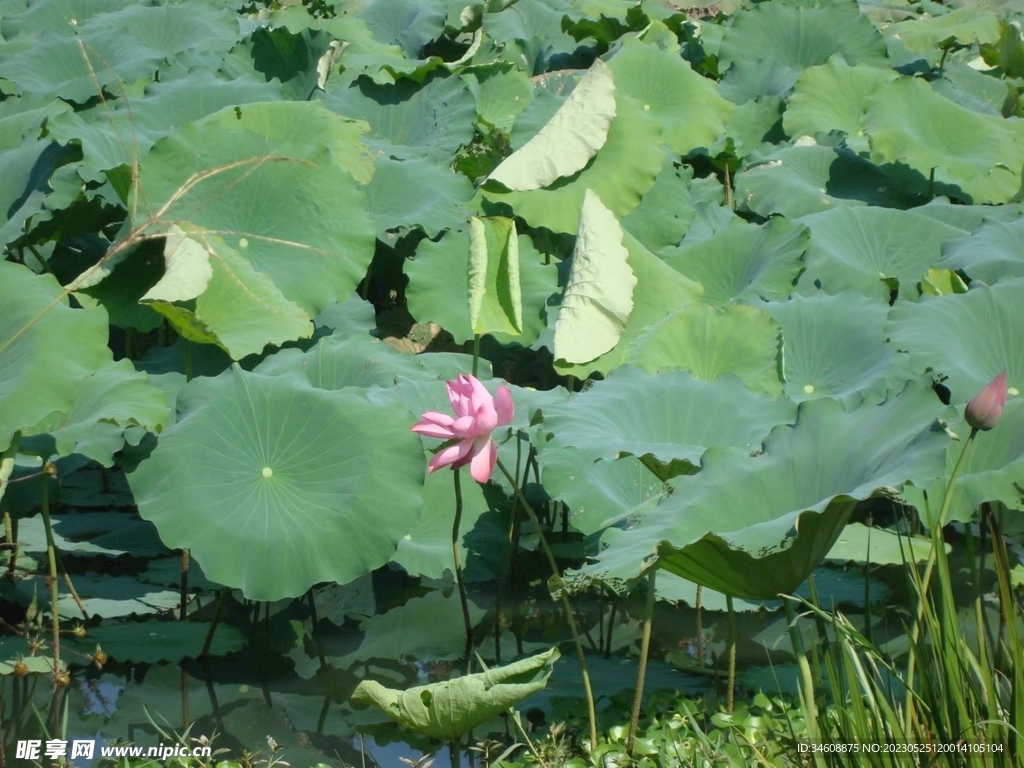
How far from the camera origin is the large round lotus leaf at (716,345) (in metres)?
2.97

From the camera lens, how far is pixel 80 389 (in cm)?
275

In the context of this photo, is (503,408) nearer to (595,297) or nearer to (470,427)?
(470,427)

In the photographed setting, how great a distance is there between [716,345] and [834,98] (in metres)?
2.35

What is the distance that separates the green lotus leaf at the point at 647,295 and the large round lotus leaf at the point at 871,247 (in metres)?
0.54

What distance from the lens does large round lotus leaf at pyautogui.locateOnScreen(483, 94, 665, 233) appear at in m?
3.73

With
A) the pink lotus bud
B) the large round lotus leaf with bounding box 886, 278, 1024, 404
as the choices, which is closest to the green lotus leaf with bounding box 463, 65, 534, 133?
the large round lotus leaf with bounding box 886, 278, 1024, 404

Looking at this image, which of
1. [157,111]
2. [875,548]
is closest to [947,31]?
[875,548]

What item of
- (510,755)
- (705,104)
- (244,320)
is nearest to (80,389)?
(244,320)

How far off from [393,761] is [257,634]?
609mm

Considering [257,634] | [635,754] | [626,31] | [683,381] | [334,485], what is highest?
[626,31]

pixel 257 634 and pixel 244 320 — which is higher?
pixel 244 320

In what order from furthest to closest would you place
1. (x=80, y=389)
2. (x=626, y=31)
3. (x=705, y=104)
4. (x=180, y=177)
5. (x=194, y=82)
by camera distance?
1. (x=626, y=31)
2. (x=705, y=104)
3. (x=194, y=82)
4. (x=180, y=177)
5. (x=80, y=389)

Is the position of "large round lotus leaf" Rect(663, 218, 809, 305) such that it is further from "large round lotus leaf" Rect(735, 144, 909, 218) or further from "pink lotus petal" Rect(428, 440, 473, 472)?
"pink lotus petal" Rect(428, 440, 473, 472)

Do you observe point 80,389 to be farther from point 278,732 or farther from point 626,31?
point 626,31
